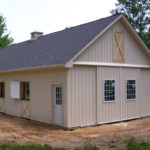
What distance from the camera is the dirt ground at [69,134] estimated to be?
7.77 m

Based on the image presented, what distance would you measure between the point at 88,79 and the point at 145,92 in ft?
15.6

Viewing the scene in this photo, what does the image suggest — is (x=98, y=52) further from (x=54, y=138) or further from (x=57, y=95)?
(x=54, y=138)

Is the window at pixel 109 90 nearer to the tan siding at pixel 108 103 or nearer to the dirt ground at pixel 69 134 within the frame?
the tan siding at pixel 108 103

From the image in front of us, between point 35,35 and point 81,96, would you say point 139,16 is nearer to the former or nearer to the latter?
point 35,35

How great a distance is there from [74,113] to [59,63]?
2354mm

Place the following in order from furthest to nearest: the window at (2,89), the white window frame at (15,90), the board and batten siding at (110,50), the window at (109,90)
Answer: the window at (2,89), the white window frame at (15,90), the window at (109,90), the board and batten siding at (110,50)

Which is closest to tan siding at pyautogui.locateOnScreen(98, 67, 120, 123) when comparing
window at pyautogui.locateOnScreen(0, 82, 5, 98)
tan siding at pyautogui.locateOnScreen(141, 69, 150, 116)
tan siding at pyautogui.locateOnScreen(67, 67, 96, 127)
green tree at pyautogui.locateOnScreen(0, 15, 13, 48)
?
tan siding at pyautogui.locateOnScreen(67, 67, 96, 127)

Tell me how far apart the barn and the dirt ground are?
1.76 feet

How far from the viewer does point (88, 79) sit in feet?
35.8

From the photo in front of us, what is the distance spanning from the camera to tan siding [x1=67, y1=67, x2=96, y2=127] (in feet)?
33.5

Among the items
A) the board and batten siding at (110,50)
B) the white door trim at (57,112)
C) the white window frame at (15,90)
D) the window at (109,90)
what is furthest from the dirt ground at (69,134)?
the board and batten siding at (110,50)

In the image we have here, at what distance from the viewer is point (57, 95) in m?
10.9

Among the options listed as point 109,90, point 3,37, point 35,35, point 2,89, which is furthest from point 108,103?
point 3,37

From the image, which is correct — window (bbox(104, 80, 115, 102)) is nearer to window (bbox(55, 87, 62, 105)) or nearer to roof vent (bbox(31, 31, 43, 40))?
window (bbox(55, 87, 62, 105))
